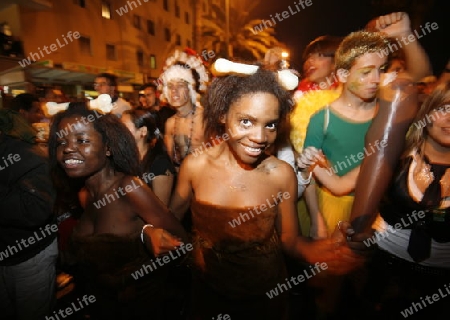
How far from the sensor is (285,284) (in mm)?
2100

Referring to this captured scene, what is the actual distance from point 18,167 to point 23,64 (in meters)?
14.6

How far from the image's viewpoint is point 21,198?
2.48 meters

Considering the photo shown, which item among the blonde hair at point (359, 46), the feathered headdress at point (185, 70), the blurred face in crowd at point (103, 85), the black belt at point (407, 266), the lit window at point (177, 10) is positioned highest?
the lit window at point (177, 10)

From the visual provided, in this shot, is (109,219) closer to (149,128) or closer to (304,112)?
(149,128)

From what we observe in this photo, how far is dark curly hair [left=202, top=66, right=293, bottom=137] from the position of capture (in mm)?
1961

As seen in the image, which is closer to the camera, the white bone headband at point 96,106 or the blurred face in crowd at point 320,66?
the white bone headband at point 96,106

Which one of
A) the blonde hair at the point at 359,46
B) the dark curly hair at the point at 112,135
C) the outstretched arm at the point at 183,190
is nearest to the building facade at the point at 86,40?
the dark curly hair at the point at 112,135

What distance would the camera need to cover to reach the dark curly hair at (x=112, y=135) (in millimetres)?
2285

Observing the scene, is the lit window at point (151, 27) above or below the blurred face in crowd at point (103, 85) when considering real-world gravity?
above

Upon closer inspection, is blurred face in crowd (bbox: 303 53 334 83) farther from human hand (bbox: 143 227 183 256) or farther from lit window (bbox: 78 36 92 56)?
lit window (bbox: 78 36 92 56)

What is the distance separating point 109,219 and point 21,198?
900 millimetres

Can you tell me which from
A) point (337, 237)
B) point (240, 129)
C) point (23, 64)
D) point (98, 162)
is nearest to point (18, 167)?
point (98, 162)

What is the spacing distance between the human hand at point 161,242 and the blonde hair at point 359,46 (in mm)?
1947

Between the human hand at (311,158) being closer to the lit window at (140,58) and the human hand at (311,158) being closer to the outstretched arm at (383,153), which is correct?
the outstretched arm at (383,153)
